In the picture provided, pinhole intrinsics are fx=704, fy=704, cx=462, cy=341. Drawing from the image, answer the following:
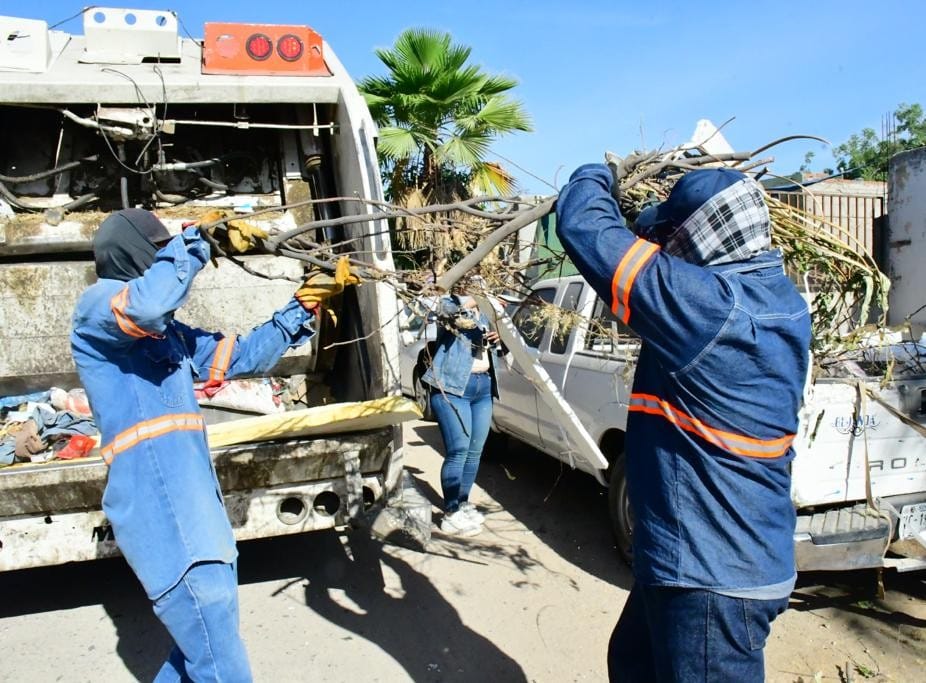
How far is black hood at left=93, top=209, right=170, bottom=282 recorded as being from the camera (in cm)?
218

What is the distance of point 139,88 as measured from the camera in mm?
3688

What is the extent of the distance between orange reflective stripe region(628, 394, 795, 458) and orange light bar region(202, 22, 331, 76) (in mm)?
2963

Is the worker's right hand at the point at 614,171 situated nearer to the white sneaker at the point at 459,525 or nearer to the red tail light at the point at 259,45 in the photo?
the red tail light at the point at 259,45

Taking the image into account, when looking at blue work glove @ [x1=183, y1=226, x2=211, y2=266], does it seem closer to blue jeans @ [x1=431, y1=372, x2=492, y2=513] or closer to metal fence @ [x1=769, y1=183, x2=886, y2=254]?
blue jeans @ [x1=431, y1=372, x2=492, y2=513]

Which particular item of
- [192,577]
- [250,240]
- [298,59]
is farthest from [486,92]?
[192,577]

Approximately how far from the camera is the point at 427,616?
3.56 m

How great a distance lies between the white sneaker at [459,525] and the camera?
4633mm

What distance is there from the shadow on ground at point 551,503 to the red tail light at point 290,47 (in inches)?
122

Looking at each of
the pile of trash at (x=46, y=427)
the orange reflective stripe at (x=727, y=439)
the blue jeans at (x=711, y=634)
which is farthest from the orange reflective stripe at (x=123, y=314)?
the pile of trash at (x=46, y=427)

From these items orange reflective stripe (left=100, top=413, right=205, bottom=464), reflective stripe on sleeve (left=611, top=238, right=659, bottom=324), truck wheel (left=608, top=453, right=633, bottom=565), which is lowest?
truck wheel (left=608, top=453, right=633, bottom=565)

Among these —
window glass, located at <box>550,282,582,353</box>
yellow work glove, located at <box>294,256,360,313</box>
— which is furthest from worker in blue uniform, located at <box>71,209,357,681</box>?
window glass, located at <box>550,282,582,353</box>

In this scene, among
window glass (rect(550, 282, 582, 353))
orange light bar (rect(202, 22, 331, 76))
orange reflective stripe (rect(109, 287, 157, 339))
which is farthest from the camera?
window glass (rect(550, 282, 582, 353))

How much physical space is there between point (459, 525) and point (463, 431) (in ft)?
2.08

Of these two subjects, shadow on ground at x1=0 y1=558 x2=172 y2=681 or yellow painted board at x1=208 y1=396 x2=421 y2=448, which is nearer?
yellow painted board at x1=208 y1=396 x2=421 y2=448
